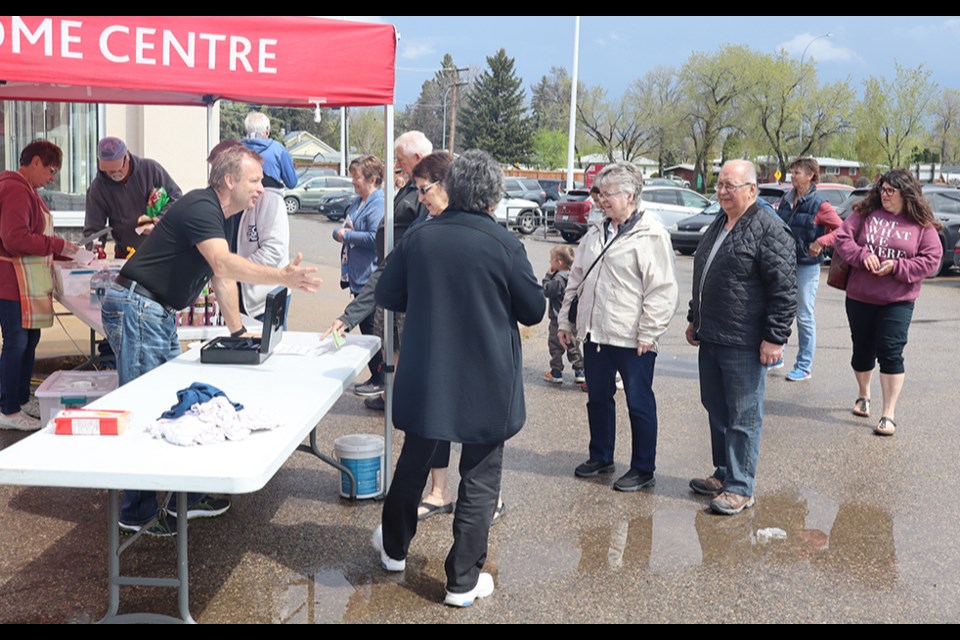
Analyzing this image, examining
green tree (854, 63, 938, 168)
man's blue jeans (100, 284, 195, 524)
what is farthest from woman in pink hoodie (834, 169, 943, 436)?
green tree (854, 63, 938, 168)

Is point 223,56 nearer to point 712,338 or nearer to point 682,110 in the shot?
point 712,338

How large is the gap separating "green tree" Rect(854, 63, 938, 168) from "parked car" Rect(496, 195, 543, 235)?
28300 millimetres

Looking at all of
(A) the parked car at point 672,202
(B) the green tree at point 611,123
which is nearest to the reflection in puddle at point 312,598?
(A) the parked car at point 672,202

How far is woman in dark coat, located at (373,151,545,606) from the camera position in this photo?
3.76 m

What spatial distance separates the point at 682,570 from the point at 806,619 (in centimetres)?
63

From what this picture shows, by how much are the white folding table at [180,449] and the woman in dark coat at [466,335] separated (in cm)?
48

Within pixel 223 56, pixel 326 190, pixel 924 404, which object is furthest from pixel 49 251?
pixel 326 190

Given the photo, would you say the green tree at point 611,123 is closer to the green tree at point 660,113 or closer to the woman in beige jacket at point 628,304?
the green tree at point 660,113

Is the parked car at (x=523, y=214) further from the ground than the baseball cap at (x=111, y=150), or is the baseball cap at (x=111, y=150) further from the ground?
the baseball cap at (x=111, y=150)

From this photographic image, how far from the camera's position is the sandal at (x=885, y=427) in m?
6.81

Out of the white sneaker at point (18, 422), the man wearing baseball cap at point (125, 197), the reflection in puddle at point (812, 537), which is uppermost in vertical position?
the man wearing baseball cap at point (125, 197)

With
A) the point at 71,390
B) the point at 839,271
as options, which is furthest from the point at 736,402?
the point at 71,390

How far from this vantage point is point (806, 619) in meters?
3.95

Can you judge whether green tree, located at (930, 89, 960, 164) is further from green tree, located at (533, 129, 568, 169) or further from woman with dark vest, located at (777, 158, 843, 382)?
woman with dark vest, located at (777, 158, 843, 382)
